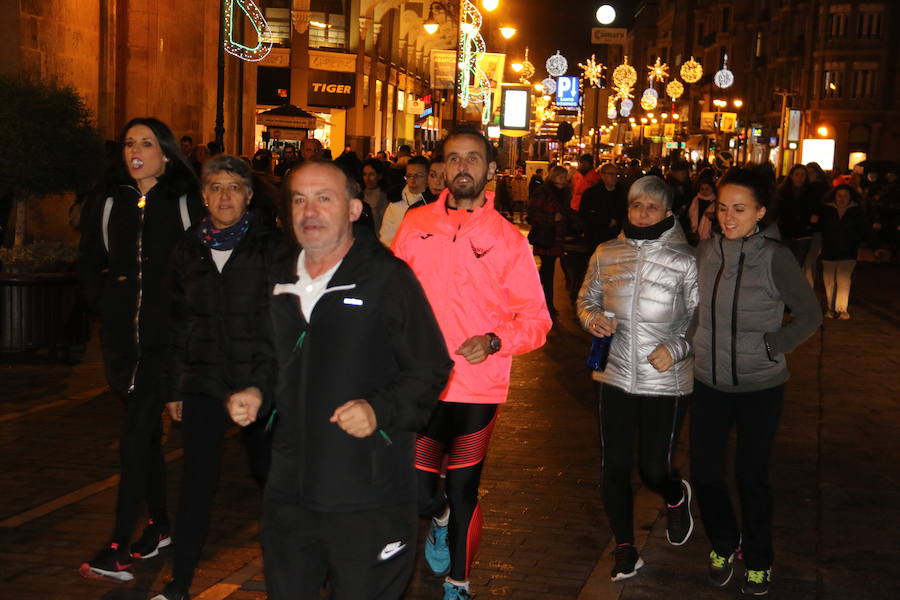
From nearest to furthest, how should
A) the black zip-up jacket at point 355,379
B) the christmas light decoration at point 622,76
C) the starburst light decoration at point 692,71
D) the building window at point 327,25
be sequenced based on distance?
the black zip-up jacket at point 355,379
the building window at point 327,25
the starburst light decoration at point 692,71
the christmas light decoration at point 622,76

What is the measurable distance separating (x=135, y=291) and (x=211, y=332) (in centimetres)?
76

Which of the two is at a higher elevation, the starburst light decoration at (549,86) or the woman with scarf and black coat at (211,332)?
the starburst light decoration at (549,86)

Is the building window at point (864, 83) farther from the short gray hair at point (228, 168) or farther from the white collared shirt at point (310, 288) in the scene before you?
the white collared shirt at point (310, 288)

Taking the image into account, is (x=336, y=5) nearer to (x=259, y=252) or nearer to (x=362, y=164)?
(x=362, y=164)

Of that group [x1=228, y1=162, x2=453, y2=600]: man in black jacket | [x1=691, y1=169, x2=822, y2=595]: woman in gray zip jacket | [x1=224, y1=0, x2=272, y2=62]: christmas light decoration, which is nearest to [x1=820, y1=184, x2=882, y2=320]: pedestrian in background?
[x1=224, y1=0, x2=272, y2=62]: christmas light decoration

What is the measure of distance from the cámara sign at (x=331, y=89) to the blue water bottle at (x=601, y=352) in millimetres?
37278

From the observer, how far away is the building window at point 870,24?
6950 cm

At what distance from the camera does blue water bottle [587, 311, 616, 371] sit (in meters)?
5.61

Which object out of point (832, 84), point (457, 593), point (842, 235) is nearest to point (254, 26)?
point (842, 235)

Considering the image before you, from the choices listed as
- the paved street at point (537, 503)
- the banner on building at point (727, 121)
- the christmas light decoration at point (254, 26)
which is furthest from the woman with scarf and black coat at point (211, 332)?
the banner on building at point (727, 121)

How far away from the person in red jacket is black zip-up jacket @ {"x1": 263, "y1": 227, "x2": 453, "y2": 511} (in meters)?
1.51

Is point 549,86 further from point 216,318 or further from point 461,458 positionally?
point 216,318

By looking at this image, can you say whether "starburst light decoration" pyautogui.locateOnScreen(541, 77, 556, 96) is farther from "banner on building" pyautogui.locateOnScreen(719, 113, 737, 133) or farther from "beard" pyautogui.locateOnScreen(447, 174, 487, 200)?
"beard" pyautogui.locateOnScreen(447, 174, 487, 200)

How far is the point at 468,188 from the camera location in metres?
5.24
